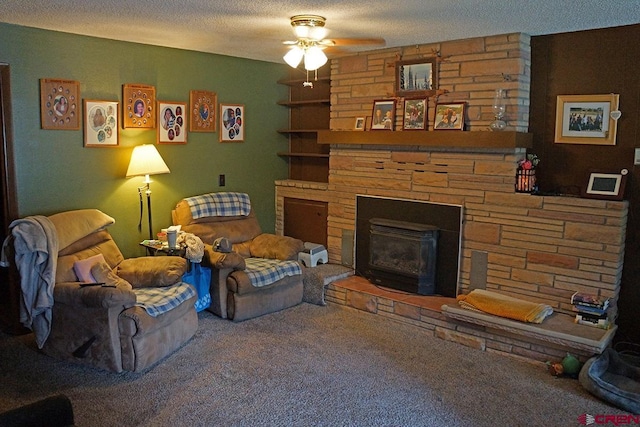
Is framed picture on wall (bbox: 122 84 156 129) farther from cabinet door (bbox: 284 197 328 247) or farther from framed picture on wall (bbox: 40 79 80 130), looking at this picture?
cabinet door (bbox: 284 197 328 247)

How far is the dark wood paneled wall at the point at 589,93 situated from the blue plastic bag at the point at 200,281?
2820 millimetres

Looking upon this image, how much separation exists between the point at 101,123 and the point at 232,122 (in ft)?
4.64

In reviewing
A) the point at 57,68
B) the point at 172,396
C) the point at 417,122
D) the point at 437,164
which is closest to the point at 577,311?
the point at 437,164

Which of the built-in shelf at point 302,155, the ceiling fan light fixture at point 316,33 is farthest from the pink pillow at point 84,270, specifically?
the built-in shelf at point 302,155

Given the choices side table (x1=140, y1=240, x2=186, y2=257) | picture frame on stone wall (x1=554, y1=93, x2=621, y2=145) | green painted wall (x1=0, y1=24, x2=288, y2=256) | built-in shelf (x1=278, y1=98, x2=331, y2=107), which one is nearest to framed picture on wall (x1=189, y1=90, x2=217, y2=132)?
green painted wall (x1=0, y1=24, x2=288, y2=256)

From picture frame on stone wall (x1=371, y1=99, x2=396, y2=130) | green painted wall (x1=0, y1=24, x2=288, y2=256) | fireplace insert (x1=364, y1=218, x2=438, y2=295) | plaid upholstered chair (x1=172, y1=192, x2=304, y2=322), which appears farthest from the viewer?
picture frame on stone wall (x1=371, y1=99, x2=396, y2=130)

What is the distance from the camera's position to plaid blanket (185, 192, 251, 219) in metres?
5.21

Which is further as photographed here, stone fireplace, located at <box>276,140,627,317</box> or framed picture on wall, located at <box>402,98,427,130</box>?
framed picture on wall, located at <box>402,98,427,130</box>

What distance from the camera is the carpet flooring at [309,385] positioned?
321 cm

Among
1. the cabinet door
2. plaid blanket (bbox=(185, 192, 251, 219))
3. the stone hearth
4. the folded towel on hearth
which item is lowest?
the stone hearth

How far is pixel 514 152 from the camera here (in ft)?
14.3

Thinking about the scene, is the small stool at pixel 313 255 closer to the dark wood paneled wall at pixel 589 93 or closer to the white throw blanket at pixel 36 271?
the dark wood paneled wall at pixel 589 93

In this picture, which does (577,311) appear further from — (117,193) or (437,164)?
(117,193)

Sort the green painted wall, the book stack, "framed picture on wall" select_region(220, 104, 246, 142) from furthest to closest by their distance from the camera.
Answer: "framed picture on wall" select_region(220, 104, 246, 142)
the green painted wall
the book stack
